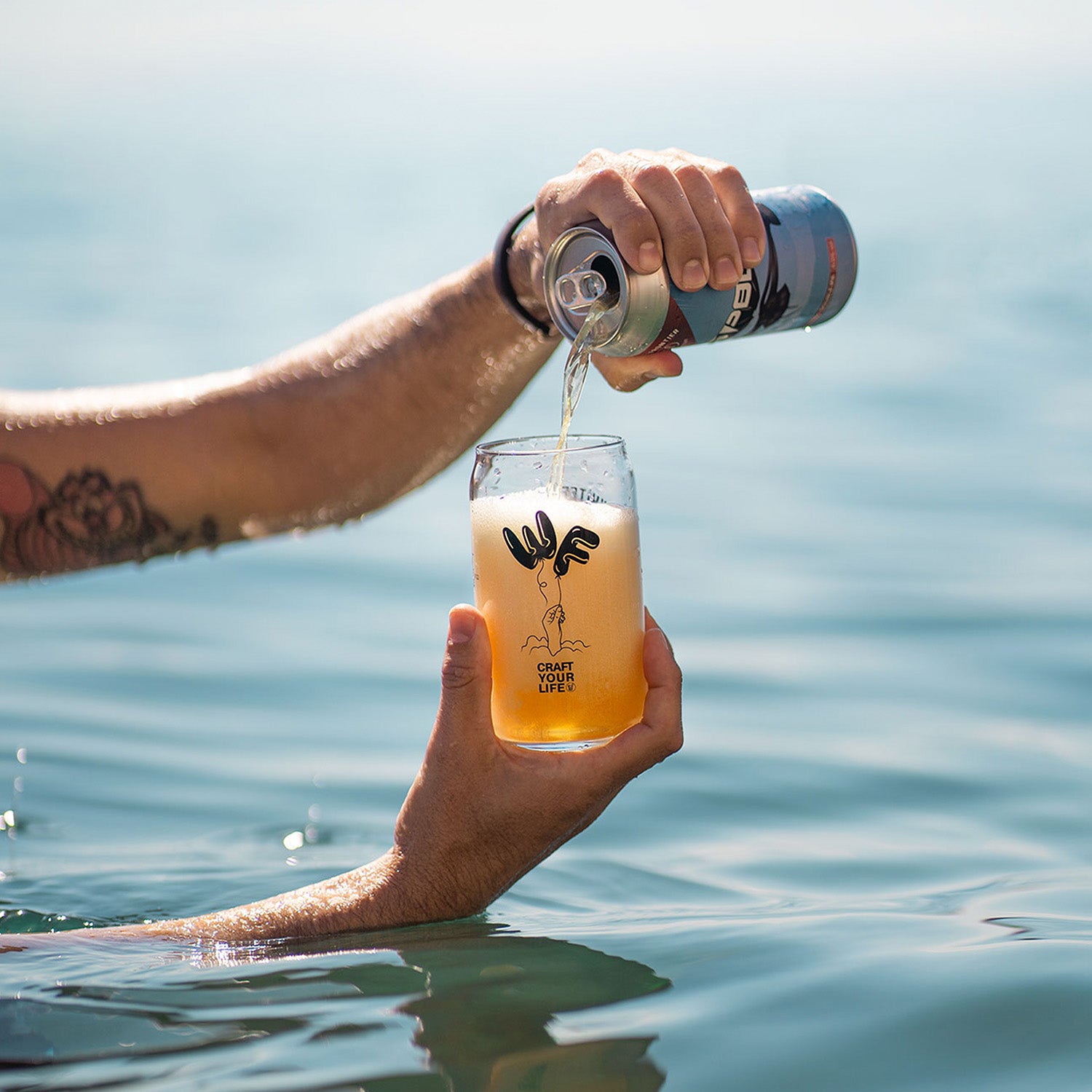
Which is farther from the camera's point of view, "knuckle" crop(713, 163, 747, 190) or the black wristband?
the black wristband

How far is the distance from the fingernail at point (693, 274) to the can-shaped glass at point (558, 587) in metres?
0.27

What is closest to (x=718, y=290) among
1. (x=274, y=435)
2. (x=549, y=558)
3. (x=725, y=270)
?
(x=725, y=270)

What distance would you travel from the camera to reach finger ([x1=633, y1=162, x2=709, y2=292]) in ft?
7.85

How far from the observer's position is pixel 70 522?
346 centimetres

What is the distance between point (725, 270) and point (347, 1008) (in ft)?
4.11

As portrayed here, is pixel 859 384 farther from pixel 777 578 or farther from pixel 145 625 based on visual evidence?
pixel 145 625

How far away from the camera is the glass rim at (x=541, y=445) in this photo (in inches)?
95.7

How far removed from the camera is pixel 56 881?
3.66m

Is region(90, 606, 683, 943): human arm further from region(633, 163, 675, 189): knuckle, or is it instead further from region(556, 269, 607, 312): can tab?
region(633, 163, 675, 189): knuckle

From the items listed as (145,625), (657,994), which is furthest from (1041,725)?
(145,625)

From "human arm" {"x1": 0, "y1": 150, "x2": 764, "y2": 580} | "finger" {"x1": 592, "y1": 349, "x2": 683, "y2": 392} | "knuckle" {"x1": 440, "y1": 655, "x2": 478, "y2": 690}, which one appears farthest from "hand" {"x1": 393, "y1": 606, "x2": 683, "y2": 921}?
"human arm" {"x1": 0, "y1": 150, "x2": 764, "y2": 580}

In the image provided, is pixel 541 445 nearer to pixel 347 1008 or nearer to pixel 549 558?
pixel 549 558

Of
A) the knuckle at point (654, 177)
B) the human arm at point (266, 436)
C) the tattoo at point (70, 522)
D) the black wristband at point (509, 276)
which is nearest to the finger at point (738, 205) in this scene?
the knuckle at point (654, 177)

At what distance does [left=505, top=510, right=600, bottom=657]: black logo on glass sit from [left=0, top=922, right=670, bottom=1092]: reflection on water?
57 cm
